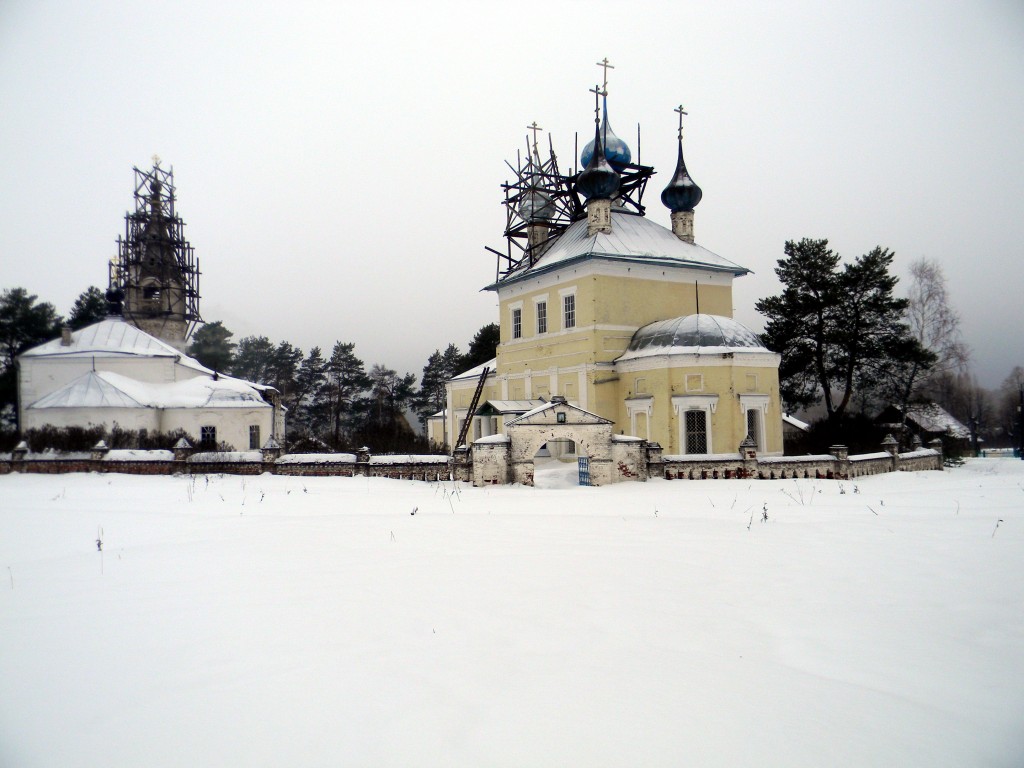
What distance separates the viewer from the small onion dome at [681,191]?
29.5m

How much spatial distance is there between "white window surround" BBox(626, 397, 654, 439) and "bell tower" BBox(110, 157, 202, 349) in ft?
116

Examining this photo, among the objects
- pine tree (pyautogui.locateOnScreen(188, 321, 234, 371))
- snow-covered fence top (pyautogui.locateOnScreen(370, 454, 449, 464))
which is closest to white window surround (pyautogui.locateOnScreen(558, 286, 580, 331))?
snow-covered fence top (pyautogui.locateOnScreen(370, 454, 449, 464))

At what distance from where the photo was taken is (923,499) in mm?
12883

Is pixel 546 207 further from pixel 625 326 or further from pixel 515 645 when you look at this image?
pixel 515 645

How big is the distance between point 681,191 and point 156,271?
36697mm

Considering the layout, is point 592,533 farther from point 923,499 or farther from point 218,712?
point 923,499

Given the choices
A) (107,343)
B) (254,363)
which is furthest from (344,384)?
(107,343)

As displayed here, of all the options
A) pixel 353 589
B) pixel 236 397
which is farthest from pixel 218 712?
pixel 236 397

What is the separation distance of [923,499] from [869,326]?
20.2m

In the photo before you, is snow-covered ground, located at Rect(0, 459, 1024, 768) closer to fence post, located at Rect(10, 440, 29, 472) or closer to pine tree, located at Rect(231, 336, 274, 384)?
fence post, located at Rect(10, 440, 29, 472)

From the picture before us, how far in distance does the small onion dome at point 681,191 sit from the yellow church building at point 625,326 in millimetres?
45

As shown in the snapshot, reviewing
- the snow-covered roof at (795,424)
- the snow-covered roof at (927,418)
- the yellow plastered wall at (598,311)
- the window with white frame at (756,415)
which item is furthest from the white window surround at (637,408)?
the snow-covered roof at (927,418)

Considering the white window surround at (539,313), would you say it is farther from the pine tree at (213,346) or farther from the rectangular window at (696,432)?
the pine tree at (213,346)

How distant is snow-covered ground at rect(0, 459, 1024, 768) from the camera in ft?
12.0
